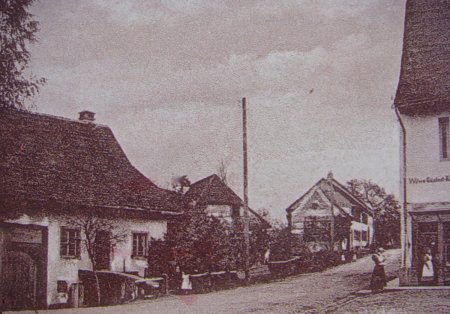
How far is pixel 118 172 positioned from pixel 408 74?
13.5 feet

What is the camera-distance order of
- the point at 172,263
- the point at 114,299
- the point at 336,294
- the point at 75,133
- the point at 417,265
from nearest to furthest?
1. the point at 417,265
2. the point at 336,294
3. the point at 114,299
4. the point at 75,133
5. the point at 172,263

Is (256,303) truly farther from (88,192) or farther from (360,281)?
(88,192)

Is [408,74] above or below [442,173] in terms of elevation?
above

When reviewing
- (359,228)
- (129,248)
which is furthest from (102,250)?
(359,228)

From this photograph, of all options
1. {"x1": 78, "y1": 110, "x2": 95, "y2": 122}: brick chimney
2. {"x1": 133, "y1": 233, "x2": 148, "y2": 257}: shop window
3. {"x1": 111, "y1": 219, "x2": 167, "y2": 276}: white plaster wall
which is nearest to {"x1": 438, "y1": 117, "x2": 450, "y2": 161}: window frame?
{"x1": 78, "y1": 110, "x2": 95, "y2": 122}: brick chimney

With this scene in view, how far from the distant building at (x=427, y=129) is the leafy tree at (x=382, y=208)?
261 millimetres

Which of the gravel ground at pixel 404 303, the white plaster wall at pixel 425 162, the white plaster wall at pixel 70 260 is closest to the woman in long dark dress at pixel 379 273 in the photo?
the gravel ground at pixel 404 303

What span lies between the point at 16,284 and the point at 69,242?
2.79 meters

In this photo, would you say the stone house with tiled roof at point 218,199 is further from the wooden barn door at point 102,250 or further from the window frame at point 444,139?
the window frame at point 444,139

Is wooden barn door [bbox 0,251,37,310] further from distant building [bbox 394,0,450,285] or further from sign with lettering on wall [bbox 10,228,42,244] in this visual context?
distant building [bbox 394,0,450,285]

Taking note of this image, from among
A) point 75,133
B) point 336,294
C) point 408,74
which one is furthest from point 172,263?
point 408,74

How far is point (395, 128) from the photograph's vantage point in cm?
642

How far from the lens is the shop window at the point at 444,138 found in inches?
260

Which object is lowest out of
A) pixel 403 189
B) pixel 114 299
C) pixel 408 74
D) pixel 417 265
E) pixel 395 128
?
pixel 114 299
